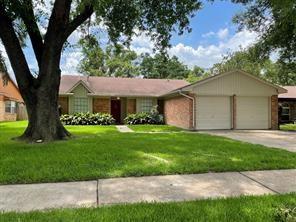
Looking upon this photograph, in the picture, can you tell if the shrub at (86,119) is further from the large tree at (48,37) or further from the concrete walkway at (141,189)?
the concrete walkway at (141,189)

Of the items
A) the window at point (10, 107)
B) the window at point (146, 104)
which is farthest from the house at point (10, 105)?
the window at point (146, 104)

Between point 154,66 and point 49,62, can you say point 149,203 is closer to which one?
point 49,62

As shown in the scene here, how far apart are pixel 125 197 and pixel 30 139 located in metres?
8.11

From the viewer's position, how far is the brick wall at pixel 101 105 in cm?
2719

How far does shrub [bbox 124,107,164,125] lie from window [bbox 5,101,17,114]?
Answer: 45.9 ft

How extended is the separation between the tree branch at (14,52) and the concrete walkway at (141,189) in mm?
7582

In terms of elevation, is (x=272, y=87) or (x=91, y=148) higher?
(x=272, y=87)

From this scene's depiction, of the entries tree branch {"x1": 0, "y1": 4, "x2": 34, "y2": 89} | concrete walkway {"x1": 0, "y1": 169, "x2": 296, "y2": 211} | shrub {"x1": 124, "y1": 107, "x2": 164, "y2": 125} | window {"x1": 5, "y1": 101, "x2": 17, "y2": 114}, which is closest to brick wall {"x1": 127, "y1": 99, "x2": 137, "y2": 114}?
shrub {"x1": 124, "y1": 107, "x2": 164, "y2": 125}

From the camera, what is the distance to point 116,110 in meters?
28.6

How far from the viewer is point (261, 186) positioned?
576cm

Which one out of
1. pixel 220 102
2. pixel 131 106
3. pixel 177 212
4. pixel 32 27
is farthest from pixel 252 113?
pixel 177 212

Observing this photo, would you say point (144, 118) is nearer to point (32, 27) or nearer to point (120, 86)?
point (120, 86)

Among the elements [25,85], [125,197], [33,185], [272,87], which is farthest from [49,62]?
[272,87]

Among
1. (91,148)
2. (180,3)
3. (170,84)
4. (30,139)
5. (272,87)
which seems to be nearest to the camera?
(91,148)
